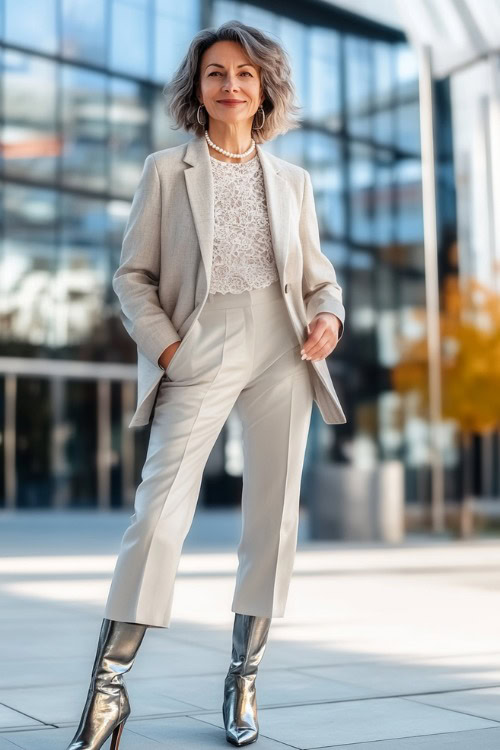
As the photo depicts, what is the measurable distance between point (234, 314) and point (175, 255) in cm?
25

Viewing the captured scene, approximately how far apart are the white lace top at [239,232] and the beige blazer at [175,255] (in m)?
0.04

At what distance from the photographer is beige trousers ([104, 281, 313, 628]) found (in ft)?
11.0

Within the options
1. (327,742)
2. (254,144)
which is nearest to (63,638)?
(327,742)

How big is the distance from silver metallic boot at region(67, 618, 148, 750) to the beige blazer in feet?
2.08

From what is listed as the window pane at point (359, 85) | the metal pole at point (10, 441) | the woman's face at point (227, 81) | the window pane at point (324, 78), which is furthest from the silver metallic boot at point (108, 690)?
the window pane at point (359, 85)

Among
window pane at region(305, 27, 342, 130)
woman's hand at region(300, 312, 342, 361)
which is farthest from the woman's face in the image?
window pane at region(305, 27, 342, 130)

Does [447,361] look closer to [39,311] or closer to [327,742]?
[39,311]

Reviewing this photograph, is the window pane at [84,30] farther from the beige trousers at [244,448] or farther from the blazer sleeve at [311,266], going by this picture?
the beige trousers at [244,448]

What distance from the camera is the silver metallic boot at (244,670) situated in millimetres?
3693

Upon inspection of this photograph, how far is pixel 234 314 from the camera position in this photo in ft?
11.9

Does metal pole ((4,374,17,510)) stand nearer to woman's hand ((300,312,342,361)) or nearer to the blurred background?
the blurred background

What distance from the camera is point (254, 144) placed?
12.6 ft

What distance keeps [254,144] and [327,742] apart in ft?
6.19

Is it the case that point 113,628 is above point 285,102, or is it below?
below
